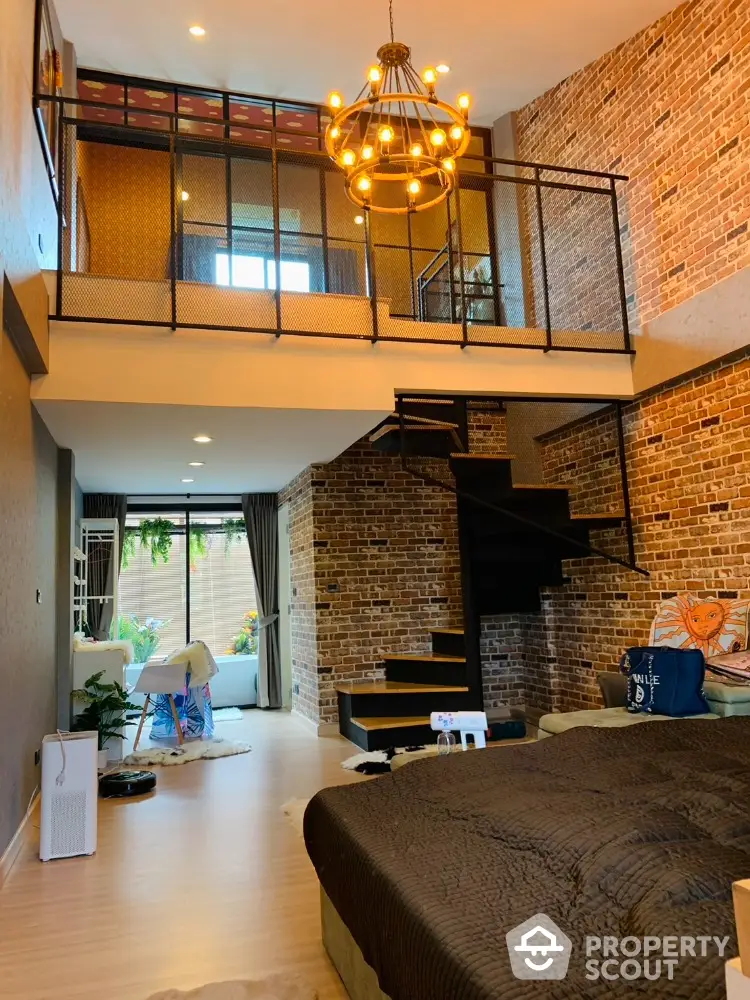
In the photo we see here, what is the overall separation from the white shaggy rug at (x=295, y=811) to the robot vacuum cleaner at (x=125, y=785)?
108cm

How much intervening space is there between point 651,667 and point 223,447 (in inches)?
141

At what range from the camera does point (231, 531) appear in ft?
29.8

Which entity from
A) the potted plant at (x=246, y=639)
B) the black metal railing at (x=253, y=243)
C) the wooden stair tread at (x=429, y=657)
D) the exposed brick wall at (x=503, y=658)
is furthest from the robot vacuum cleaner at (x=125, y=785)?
the potted plant at (x=246, y=639)

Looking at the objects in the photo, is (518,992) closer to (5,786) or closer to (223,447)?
(5,786)

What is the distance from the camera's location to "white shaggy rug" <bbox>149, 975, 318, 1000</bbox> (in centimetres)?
214

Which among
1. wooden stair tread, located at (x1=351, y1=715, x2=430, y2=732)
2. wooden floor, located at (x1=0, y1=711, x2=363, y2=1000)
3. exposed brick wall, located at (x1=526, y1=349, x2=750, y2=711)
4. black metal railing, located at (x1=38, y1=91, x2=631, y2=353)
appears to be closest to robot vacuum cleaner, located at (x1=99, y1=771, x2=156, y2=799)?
wooden floor, located at (x1=0, y1=711, x2=363, y2=1000)

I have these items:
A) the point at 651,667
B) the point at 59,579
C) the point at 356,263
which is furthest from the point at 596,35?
the point at 59,579

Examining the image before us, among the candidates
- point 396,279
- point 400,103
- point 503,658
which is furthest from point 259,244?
point 503,658

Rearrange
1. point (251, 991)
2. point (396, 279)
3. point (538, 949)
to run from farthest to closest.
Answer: point (396, 279) → point (251, 991) → point (538, 949)

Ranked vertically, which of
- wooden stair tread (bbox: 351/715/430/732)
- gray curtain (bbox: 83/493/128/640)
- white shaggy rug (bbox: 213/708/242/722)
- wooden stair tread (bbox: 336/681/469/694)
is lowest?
white shaggy rug (bbox: 213/708/242/722)

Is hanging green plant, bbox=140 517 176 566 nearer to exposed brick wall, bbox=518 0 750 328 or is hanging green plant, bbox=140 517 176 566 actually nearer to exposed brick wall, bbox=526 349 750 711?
exposed brick wall, bbox=526 349 750 711

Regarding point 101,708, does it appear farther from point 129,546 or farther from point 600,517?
point 600,517

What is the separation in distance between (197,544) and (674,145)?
6.69 metres

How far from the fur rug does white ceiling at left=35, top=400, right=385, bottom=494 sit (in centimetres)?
239
